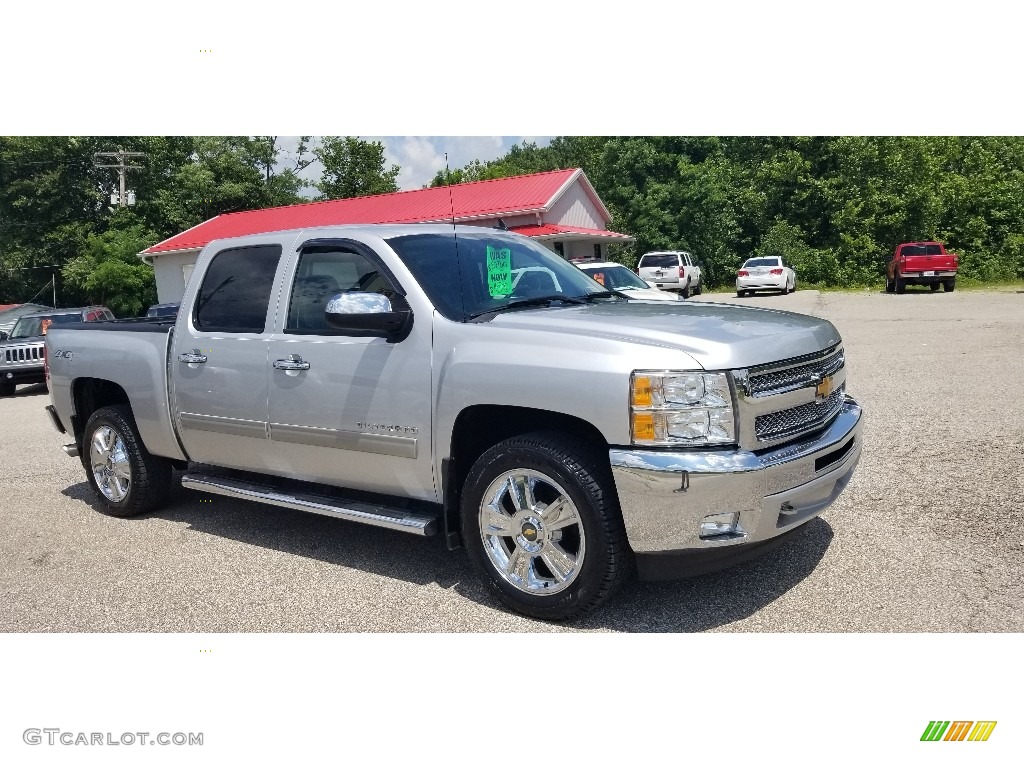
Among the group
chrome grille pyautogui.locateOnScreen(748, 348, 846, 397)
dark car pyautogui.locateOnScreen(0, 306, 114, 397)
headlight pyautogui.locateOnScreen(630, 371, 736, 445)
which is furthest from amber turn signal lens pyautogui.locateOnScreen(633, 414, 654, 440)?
dark car pyautogui.locateOnScreen(0, 306, 114, 397)

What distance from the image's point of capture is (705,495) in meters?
3.44

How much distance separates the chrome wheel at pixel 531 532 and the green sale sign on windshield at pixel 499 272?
Result: 113 centimetres

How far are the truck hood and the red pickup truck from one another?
26.1 metres

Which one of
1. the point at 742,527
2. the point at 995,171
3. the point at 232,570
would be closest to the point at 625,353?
the point at 742,527

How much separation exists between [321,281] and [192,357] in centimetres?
113

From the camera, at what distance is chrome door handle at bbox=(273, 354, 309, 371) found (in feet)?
15.2

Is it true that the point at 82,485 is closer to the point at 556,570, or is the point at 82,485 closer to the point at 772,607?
the point at 556,570

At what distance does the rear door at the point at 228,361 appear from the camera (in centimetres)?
492

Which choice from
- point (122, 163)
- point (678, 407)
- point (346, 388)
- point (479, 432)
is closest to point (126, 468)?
point (346, 388)

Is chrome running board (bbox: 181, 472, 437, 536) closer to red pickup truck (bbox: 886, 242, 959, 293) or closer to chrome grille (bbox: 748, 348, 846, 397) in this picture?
chrome grille (bbox: 748, 348, 846, 397)

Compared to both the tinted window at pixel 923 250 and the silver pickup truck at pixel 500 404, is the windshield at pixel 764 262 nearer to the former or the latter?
the tinted window at pixel 923 250

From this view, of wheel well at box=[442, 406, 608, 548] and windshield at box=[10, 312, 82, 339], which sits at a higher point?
wheel well at box=[442, 406, 608, 548]

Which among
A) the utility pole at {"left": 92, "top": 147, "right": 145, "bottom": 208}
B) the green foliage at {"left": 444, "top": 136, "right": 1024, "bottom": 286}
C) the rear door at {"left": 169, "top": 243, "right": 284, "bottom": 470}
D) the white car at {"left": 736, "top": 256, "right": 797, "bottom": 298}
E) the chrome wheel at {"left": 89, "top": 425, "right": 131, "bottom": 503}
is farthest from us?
the white car at {"left": 736, "top": 256, "right": 797, "bottom": 298}
